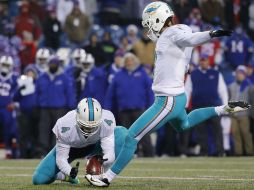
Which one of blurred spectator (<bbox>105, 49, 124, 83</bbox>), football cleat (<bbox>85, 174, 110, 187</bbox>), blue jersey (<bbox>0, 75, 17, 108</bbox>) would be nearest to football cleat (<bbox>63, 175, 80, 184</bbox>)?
football cleat (<bbox>85, 174, 110, 187</bbox>)

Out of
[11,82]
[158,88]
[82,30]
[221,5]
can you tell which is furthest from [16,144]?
[158,88]

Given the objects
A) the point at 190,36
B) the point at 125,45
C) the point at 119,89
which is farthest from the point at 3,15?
the point at 190,36

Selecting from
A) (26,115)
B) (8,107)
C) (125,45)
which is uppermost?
(125,45)

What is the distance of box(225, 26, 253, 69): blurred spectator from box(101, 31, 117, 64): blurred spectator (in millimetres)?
2002

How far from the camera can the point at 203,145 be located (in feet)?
45.6

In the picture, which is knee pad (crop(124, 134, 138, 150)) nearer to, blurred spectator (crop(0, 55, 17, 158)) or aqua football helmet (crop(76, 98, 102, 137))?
aqua football helmet (crop(76, 98, 102, 137))

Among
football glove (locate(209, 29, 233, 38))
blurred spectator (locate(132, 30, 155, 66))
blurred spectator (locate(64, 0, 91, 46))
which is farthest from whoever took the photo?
blurred spectator (locate(64, 0, 91, 46))

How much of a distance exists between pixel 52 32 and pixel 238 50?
3.54m

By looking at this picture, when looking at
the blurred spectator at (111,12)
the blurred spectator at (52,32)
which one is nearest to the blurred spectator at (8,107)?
the blurred spectator at (52,32)

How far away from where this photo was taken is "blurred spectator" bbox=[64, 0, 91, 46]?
17547 mm

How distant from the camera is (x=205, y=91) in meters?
14.0

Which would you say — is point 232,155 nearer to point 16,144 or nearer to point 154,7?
point 16,144

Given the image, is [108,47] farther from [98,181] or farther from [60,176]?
[98,181]

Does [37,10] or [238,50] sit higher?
[37,10]
